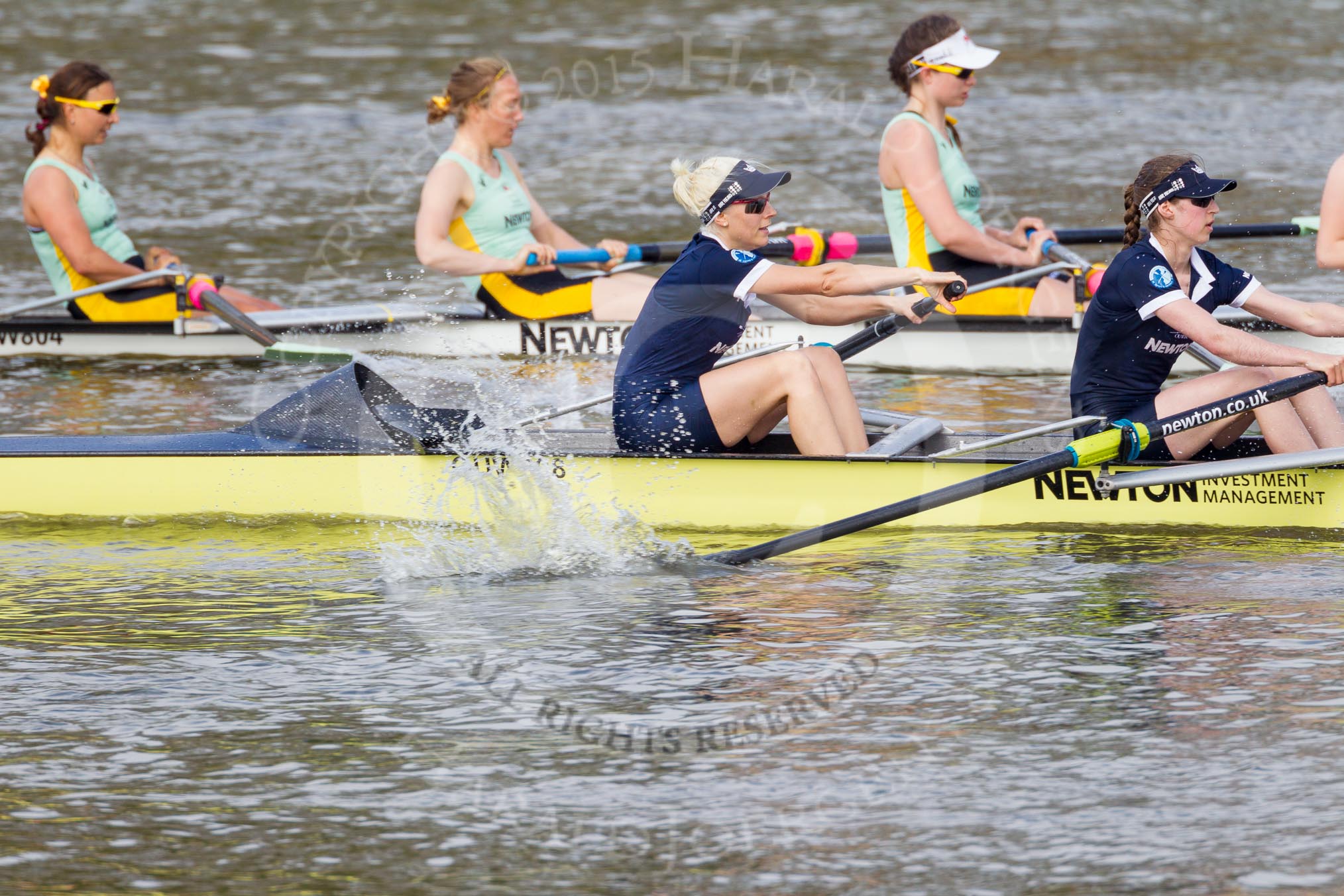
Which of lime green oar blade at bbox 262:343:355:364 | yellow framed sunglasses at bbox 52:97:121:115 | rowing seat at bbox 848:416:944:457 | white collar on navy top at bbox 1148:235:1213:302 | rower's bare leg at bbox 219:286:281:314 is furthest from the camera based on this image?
rower's bare leg at bbox 219:286:281:314

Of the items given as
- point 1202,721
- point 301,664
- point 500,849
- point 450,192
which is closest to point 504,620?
point 301,664

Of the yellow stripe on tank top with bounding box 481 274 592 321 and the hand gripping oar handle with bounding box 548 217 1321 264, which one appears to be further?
the yellow stripe on tank top with bounding box 481 274 592 321

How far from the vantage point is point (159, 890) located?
14.4ft

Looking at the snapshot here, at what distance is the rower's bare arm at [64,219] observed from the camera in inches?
403

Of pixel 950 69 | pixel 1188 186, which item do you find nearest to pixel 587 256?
pixel 950 69

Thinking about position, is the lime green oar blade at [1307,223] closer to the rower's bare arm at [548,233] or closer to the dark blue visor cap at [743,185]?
the rower's bare arm at [548,233]

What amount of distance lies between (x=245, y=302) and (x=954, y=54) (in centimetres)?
432

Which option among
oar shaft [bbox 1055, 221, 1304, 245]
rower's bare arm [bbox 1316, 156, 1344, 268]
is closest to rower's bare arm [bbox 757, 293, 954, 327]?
rower's bare arm [bbox 1316, 156, 1344, 268]

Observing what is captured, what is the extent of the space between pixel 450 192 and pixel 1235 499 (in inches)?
186

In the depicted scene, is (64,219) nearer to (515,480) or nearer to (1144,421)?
(515,480)

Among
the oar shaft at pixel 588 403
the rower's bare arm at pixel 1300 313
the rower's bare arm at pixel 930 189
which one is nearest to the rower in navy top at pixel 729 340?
the oar shaft at pixel 588 403

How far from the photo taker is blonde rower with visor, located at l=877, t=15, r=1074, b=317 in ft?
31.3

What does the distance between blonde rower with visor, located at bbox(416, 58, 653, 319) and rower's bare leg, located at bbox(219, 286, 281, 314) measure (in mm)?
1275

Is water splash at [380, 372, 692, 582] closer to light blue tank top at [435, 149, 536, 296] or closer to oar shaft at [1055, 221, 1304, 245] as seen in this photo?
light blue tank top at [435, 149, 536, 296]
